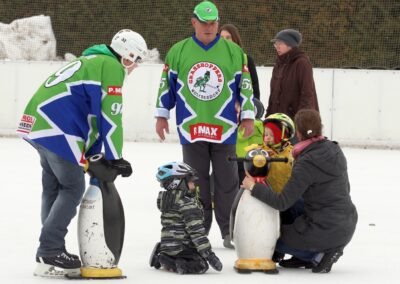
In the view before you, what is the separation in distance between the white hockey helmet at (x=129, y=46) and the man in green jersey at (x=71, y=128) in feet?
0.28

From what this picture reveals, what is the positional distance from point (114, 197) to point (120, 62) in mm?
708

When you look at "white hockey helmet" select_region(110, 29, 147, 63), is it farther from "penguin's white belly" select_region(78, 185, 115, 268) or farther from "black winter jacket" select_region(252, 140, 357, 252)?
"black winter jacket" select_region(252, 140, 357, 252)

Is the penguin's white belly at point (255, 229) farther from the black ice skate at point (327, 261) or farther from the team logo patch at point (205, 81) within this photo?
the team logo patch at point (205, 81)

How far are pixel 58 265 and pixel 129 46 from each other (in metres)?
1.19

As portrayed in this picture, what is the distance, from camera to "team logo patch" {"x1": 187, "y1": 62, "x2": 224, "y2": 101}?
25.4 ft

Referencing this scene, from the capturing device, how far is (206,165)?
7.82 m

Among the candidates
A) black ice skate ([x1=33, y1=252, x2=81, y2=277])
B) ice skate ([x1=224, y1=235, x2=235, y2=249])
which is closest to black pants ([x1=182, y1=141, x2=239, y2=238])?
ice skate ([x1=224, y1=235, x2=235, y2=249])

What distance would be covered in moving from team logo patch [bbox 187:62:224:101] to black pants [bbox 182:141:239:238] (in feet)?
1.00

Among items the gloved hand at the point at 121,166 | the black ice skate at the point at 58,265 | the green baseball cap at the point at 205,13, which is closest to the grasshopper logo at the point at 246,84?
→ the green baseball cap at the point at 205,13

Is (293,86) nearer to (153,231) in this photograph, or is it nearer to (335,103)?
(153,231)

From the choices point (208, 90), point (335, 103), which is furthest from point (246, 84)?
point (335, 103)

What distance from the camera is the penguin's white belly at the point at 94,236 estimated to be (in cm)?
636

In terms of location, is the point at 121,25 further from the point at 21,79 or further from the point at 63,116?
the point at 63,116

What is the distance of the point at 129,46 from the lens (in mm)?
6488
